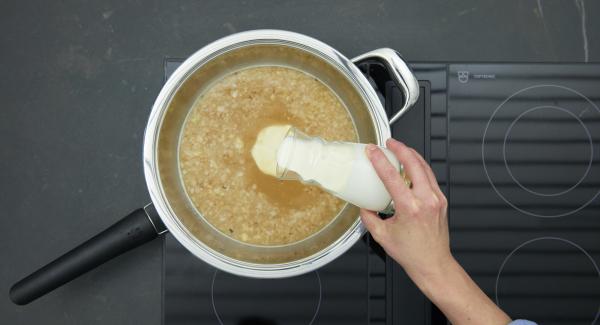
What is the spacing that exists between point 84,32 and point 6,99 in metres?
0.18

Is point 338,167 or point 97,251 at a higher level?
Result: point 338,167

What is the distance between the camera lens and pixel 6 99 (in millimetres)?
863

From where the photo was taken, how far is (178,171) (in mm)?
750

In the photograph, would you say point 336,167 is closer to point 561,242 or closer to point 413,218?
point 413,218

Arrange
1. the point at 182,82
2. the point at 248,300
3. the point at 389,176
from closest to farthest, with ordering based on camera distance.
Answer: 1. the point at 389,176
2. the point at 182,82
3. the point at 248,300

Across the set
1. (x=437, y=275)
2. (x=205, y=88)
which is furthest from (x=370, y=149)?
(x=205, y=88)

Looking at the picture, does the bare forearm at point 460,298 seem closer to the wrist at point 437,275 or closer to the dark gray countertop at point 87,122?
the wrist at point 437,275

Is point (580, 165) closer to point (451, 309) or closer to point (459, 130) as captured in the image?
point (459, 130)

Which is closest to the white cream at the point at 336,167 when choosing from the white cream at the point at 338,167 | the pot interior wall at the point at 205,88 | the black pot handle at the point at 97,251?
the white cream at the point at 338,167

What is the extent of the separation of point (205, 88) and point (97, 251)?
0.30m

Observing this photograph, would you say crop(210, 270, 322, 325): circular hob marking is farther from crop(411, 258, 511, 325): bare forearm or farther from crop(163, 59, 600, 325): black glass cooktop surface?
crop(411, 258, 511, 325): bare forearm

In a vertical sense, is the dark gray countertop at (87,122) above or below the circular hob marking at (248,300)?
above

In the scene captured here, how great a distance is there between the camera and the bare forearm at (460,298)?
612 millimetres

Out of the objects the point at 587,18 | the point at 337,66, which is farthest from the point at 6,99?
the point at 587,18
